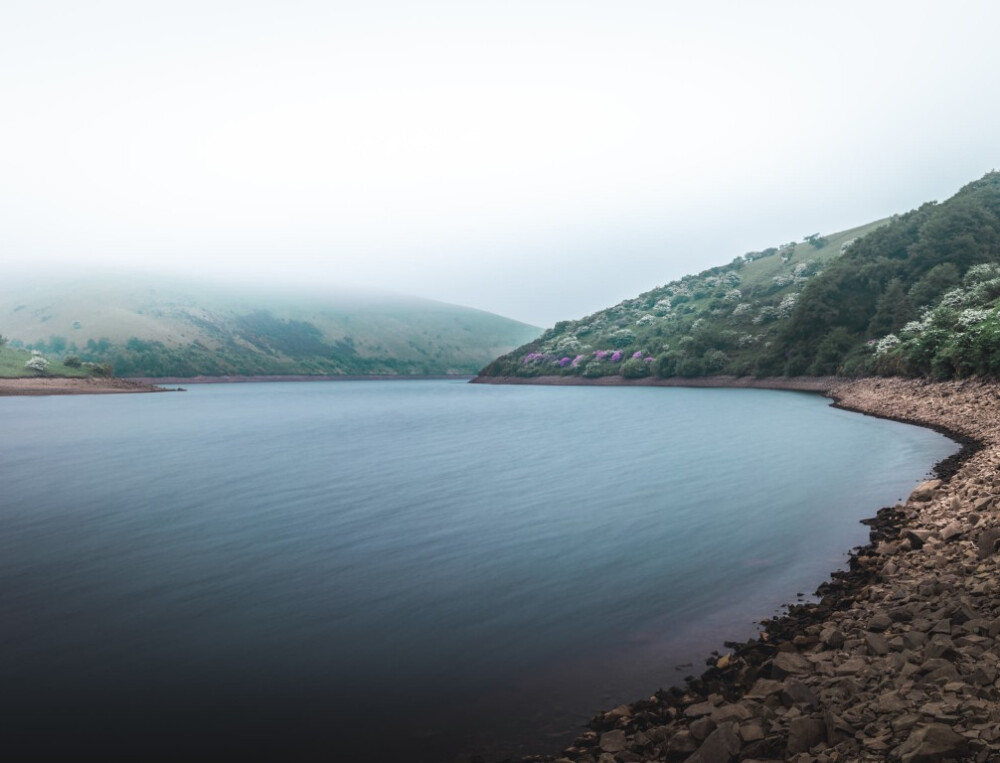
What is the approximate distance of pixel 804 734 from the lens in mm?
6707

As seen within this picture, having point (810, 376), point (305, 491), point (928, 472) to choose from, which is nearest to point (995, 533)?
point (928, 472)

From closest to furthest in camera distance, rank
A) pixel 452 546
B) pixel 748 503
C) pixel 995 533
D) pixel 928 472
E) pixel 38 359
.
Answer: pixel 995 533
pixel 452 546
pixel 748 503
pixel 928 472
pixel 38 359

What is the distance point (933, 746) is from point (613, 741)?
3450 mm

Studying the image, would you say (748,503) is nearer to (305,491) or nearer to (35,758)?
(305,491)

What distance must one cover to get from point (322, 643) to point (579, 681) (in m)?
4.74

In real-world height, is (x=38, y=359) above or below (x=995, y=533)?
above

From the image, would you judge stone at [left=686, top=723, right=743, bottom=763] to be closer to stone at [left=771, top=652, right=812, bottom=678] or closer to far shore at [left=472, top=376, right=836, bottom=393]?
stone at [left=771, top=652, right=812, bottom=678]

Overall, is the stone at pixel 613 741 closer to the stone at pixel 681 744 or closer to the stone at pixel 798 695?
the stone at pixel 681 744

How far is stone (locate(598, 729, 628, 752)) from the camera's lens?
7566mm

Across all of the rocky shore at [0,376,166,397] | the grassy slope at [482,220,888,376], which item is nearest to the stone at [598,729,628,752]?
the grassy slope at [482,220,888,376]

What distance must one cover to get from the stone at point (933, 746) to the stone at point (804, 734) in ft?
2.69

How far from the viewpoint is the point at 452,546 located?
58.4ft

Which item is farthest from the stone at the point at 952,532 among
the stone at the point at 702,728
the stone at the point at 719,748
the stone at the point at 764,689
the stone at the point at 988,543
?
the stone at the point at 719,748

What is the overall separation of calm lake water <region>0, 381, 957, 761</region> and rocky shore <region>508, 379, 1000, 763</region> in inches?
36.8
